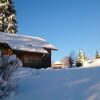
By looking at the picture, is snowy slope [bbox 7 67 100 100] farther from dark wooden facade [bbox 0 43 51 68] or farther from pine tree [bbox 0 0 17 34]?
pine tree [bbox 0 0 17 34]

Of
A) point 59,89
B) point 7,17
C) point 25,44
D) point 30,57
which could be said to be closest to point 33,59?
point 30,57

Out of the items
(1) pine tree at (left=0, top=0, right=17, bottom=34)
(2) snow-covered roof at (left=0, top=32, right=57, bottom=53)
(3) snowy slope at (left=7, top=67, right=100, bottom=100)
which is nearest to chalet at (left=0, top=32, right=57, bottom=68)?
(2) snow-covered roof at (left=0, top=32, right=57, bottom=53)

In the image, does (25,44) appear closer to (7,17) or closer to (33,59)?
(33,59)

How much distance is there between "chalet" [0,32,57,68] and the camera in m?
34.8

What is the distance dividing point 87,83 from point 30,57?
81.1 feet

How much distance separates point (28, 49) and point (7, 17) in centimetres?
1888

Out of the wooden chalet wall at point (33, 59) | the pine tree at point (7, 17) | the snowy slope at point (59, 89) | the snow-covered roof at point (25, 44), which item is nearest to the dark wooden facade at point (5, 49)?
the snow-covered roof at point (25, 44)

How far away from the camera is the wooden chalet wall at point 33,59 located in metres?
36.4

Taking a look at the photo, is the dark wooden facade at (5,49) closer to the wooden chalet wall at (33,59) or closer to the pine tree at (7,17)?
the wooden chalet wall at (33,59)

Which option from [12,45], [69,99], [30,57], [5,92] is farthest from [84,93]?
[30,57]

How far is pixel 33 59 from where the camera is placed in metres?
37.7

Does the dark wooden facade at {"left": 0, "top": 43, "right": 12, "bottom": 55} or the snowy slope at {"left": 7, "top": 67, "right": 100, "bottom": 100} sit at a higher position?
the dark wooden facade at {"left": 0, "top": 43, "right": 12, "bottom": 55}

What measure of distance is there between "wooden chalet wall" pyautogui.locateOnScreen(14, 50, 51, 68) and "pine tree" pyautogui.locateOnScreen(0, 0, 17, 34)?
1371 cm

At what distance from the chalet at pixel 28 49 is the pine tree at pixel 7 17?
11528 mm
